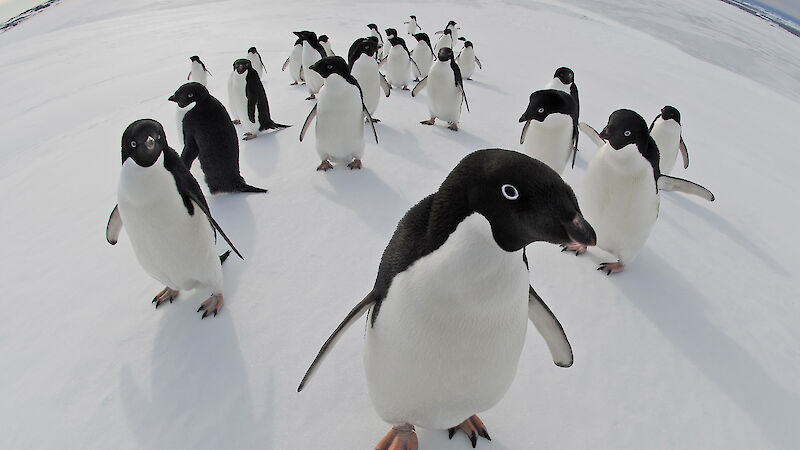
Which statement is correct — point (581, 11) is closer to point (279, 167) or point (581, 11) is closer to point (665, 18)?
point (665, 18)

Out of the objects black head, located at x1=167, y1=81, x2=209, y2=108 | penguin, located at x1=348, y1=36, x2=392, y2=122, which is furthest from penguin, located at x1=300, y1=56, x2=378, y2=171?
penguin, located at x1=348, y1=36, x2=392, y2=122

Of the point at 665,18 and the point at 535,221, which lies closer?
the point at 535,221

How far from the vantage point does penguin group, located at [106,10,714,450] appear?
3.43 ft

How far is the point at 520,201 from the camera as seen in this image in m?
0.99

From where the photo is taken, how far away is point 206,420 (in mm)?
1626

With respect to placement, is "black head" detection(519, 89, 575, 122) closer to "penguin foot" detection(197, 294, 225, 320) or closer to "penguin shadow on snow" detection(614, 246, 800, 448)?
"penguin shadow on snow" detection(614, 246, 800, 448)

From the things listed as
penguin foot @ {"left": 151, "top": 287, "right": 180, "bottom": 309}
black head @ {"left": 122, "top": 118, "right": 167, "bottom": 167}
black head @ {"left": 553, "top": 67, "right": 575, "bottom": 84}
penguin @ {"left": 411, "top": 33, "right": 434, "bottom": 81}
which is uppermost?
black head @ {"left": 122, "top": 118, "right": 167, "bottom": 167}

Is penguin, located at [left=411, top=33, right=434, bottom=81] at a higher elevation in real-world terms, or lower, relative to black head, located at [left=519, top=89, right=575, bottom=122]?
lower

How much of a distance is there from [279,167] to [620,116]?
269cm

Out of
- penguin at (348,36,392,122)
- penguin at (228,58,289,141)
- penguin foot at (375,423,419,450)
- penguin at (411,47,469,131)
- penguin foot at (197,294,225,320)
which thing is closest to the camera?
penguin foot at (375,423,419,450)

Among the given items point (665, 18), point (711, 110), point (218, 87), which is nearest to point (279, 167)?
point (218, 87)

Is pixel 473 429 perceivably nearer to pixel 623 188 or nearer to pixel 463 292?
pixel 463 292

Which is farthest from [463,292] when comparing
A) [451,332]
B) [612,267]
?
[612,267]

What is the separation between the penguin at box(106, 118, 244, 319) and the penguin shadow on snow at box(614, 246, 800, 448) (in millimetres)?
2090
